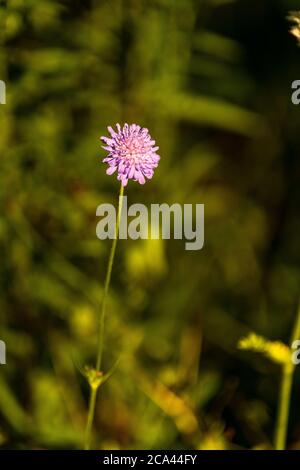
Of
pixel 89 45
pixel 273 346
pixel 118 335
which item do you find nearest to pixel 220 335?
pixel 118 335

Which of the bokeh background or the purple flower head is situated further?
the bokeh background

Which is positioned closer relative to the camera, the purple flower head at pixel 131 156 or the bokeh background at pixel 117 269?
the purple flower head at pixel 131 156

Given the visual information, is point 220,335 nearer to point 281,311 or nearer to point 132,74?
point 281,311

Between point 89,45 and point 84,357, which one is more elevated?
point 89,45
